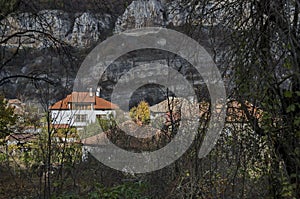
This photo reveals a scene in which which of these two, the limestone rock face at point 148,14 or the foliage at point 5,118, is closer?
the limestone rock face at point 148,14

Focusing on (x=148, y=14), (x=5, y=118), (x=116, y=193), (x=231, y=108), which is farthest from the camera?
(x=5, y=118)

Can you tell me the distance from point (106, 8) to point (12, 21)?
1.36 meters

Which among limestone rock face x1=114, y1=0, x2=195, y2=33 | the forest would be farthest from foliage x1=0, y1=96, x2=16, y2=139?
limestone rock face x1=114, y1=0, x2=195, y2=33

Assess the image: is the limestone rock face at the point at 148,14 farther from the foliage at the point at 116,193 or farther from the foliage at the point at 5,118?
the foliage at the point at 5,118

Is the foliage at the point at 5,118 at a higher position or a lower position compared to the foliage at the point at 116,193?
higher

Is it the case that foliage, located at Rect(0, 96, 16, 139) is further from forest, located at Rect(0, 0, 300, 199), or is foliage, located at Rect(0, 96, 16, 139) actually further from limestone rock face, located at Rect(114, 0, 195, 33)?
limestone rock face, located at Rect(114, 0, 195, 33)

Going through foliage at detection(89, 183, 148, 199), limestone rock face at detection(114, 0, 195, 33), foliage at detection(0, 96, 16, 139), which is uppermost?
limestone rock face at detection(114, 0, 195, 33)

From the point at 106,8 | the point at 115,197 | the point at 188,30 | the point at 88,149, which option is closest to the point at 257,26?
the point at 188,30

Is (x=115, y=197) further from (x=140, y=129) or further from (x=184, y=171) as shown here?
(x=140, y=129)

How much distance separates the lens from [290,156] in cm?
251

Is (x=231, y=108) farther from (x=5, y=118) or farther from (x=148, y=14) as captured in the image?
(x=5, y=118)

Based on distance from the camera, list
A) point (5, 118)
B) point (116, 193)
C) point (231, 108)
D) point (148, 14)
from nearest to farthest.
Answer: point (231, 108) → point (116, 193) → point (148, 14) → point (5, 118)

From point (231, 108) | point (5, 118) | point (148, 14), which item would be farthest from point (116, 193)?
point (5, 118)

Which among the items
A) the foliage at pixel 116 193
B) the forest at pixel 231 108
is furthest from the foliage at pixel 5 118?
the foliage at pixel 116 193
